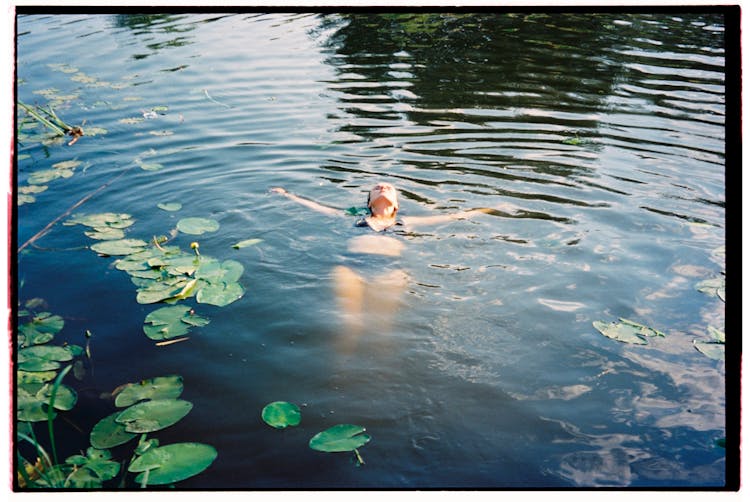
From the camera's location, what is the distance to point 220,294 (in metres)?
4.06

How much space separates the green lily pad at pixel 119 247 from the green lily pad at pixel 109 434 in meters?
1.92

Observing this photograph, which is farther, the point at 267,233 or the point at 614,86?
the point at 614,86

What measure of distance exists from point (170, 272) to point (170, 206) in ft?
4.55

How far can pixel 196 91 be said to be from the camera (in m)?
8.77

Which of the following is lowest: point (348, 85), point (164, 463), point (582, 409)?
point (582, 409)

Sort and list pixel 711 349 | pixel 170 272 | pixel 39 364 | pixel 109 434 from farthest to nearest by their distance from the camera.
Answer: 1. pixel 170 272
2. pixel 711 349
3. pixel 39 364
4. pixel 109 434

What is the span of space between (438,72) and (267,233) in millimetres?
5326

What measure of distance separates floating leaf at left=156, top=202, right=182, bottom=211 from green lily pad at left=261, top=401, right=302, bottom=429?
2852 mm

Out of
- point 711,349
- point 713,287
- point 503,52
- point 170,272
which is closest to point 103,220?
point 170,272

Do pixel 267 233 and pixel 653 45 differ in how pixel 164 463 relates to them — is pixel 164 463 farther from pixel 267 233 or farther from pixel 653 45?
pixel 653 45

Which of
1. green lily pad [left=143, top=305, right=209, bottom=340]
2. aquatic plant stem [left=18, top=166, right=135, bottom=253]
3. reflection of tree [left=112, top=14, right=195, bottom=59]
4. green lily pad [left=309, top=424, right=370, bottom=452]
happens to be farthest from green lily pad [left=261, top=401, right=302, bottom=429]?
reflection of tree [left=112, top=14, right=195, bottom=59]

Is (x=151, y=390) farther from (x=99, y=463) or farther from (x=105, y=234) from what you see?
(x=105, y=234)

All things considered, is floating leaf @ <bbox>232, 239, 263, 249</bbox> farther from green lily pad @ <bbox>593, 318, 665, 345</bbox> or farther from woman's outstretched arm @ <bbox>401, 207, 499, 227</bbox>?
green lily pad @ <bbox>593, 318, 665, 345</bbox>

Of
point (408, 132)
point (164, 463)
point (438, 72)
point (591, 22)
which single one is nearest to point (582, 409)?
point (164, 463)
